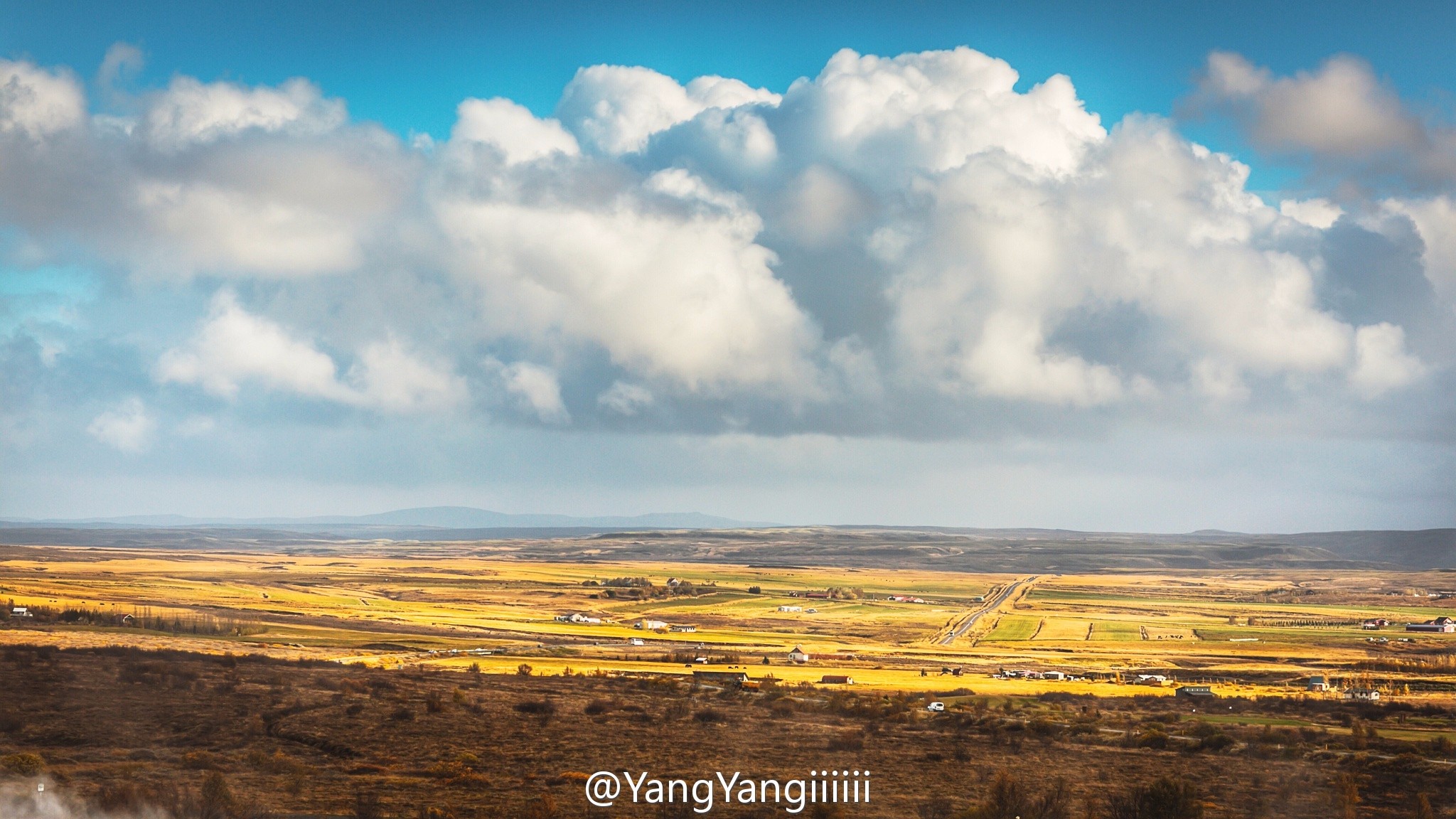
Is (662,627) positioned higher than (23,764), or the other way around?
(23,764)

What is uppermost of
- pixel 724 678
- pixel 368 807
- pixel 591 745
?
pixel 368 807

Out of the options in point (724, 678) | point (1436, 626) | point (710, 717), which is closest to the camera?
point (710, 717)

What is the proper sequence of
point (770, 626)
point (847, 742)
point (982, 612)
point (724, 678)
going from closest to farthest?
point (847, 742)
point (724, 678)
point (770, 626)
point (982, 612)

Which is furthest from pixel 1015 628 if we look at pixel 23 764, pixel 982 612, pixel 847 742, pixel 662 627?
pixel 23 764

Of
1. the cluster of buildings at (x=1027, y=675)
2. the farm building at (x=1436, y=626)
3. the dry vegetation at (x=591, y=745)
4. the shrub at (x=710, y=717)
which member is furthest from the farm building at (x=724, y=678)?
the farm building at (x=1436, y=626)

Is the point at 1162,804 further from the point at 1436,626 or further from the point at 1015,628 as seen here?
the point at 1436,626

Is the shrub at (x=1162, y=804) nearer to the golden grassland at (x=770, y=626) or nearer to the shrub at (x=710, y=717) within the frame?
the shrub at (x=710, y=717)
